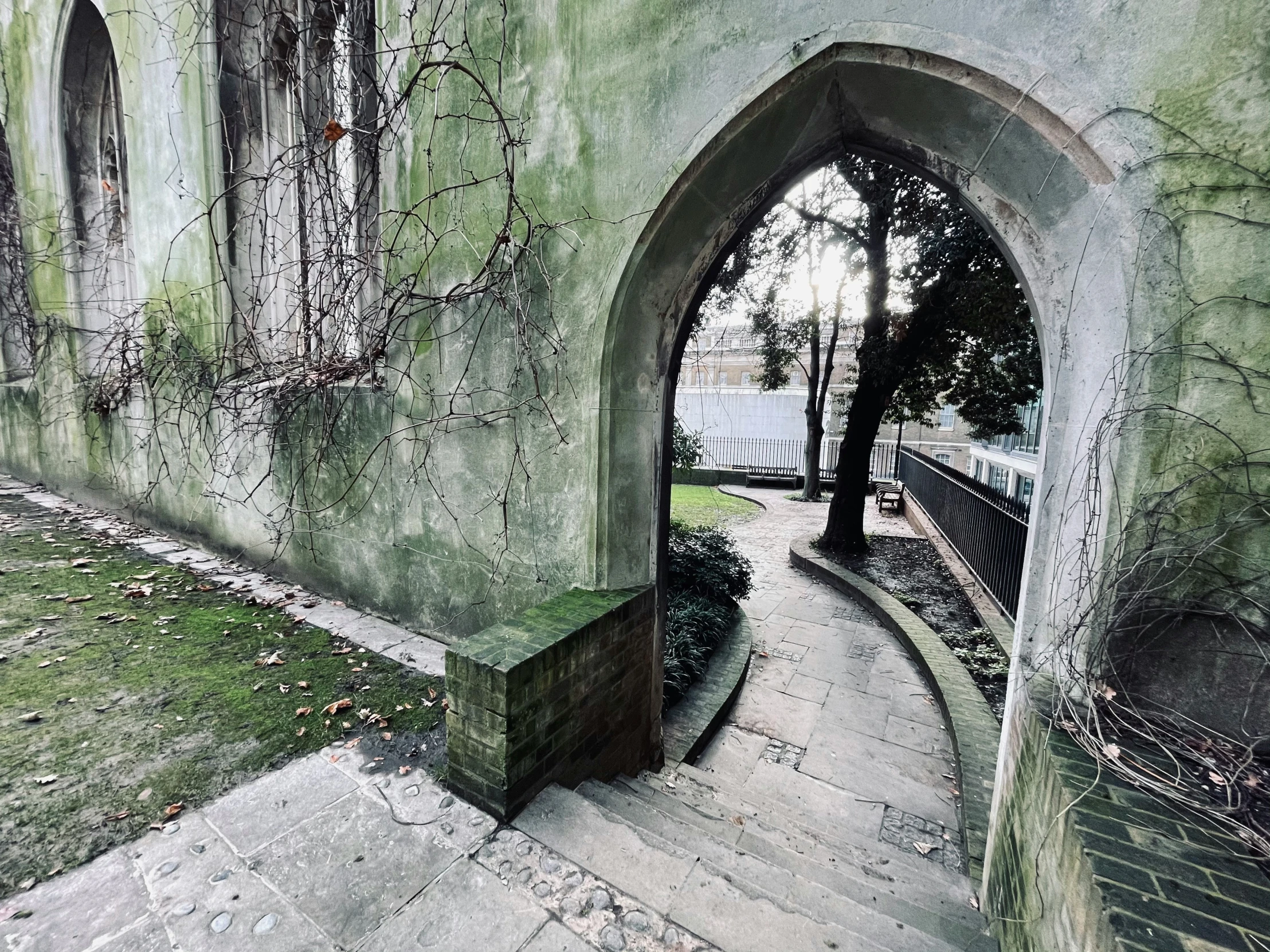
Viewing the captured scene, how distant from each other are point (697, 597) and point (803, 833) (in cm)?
307

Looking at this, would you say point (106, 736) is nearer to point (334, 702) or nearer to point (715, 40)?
point (334, 702)

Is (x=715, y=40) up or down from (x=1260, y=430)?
up

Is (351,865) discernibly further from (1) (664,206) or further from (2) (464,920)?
(1) (664,206)

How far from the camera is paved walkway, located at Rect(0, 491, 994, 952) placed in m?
1.75

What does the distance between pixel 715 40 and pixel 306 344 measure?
427cm

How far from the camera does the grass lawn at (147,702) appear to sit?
229 centimetres

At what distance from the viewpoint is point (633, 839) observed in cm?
221

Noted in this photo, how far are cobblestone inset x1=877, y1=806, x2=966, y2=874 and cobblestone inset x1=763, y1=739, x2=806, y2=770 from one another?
680mm

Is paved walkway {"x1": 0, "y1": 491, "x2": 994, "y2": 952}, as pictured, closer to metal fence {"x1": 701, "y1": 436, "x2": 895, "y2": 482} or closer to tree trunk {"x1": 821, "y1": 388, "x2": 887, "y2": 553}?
tree trunk {"x1": 821, "y1": 388, "x2": 887, "y2": 553}

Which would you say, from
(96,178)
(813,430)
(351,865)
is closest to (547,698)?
(351,865)

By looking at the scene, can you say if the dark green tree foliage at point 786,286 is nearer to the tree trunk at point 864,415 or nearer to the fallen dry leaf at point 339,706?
the tree trunk at point 864,415


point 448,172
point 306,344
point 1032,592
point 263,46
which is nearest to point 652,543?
point 1032,592

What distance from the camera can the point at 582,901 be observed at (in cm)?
189

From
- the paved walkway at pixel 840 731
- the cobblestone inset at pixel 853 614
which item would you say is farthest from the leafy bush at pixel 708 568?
the cobblestone inset at pixel 853 614
